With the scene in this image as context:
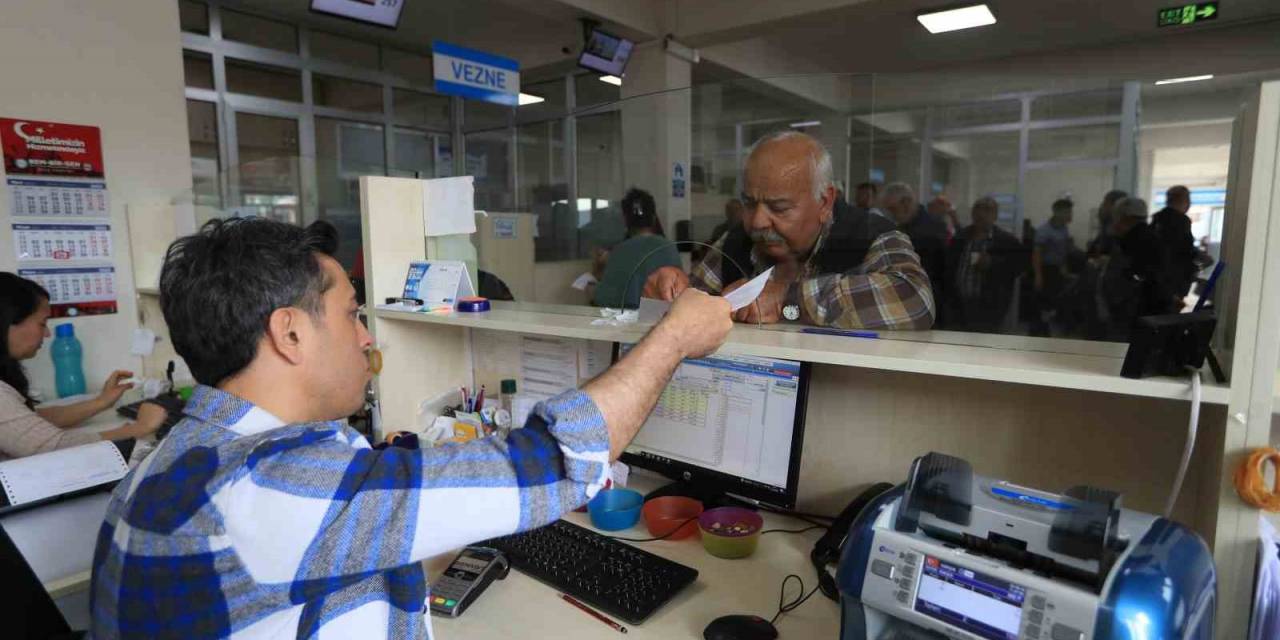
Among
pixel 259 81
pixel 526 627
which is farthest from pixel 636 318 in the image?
pixel 259 81

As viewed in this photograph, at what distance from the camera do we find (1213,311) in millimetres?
854

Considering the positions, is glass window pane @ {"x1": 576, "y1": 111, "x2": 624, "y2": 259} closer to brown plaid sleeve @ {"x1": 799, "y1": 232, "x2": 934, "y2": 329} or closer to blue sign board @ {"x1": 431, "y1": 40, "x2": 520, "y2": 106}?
blue sign board @ {"x1": 431, "y1": 40, "x2": 520, "y2": 106}

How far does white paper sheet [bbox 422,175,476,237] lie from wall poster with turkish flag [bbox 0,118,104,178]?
2.18 m

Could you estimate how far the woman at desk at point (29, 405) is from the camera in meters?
1.97

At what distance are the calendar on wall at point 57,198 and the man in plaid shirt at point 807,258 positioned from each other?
9.50 ft

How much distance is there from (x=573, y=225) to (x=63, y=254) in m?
3.22

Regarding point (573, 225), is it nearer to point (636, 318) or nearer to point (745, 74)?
point (745, 74)

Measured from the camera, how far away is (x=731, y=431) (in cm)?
131

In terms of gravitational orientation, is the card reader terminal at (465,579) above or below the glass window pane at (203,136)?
below

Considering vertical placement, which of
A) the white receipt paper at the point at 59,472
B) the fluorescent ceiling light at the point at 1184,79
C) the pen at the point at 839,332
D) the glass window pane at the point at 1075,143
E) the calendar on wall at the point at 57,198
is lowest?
the white receipt paper at the point at 59,472

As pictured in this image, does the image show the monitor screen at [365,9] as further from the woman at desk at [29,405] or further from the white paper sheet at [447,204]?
the white paper sheet at [447,204]

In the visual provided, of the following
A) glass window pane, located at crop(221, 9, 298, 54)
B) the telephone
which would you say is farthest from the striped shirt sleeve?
glass window pane, located at crop(221, 9, 298, 54)

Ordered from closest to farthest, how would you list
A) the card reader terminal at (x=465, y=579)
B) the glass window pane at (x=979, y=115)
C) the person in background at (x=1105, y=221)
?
the card reader terminal at (x=465, y=579) < the person in background at (x=1105, y=221) < the glass window pane at (x=979, y=115)

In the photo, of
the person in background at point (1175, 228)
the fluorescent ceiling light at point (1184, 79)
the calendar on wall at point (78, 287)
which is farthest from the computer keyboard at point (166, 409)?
the fluorescent ceiling light at point (1184, 79)
